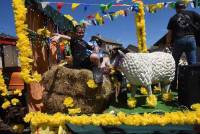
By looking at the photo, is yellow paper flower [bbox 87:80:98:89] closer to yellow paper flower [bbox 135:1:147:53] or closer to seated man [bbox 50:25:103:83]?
seated man [bbox 50:25:103:83]

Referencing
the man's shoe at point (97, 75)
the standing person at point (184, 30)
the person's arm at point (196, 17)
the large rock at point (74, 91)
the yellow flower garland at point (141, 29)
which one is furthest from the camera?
the yellow flower garland at point (141, 29)

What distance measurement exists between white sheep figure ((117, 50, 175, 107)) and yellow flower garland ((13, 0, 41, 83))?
133 centimetres

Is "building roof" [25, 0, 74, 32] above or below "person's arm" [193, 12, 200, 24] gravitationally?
above

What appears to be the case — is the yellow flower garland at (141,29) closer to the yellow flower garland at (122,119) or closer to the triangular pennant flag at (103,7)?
the triangular pennant flag at (103,7)

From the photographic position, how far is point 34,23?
5879 mm

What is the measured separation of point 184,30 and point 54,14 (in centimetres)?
247

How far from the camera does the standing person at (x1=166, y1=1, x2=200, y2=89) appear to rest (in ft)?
21.6

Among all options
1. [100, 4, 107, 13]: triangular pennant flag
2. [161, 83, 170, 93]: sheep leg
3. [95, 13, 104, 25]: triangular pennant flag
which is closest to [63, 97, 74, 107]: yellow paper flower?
[161, 83, 170, 93]: sheep leg

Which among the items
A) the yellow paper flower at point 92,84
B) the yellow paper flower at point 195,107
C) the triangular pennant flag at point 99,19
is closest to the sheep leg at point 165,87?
the yellow paper flower at point 195,107

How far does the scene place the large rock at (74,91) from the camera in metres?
5.08

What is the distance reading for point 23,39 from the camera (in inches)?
200

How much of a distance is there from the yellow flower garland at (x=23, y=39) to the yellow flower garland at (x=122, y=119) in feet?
1.98

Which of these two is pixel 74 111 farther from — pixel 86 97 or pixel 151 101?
pixel 151 101

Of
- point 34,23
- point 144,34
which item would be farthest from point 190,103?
point 144,34
